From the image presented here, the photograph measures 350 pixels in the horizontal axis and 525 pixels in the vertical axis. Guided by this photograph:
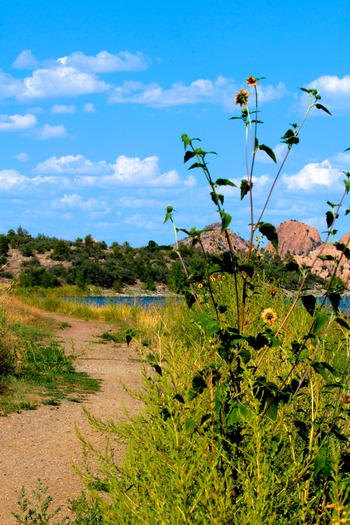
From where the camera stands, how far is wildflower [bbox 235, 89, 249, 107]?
348 centimetres

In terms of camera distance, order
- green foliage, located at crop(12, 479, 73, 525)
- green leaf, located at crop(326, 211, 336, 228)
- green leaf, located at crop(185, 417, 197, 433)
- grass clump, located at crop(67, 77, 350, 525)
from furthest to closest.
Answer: green foliage, located at crop(12, 479, 73, 525) → green leaf, located at crop(326, 211, 336, 228) → green leaf, located at crop(185, 417, 197, 433) → grass clump, located at crop(67, 77, 350, 525)

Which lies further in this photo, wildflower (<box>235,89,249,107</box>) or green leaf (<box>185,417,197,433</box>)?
wildflower (<box>235,89,249,107</box>)

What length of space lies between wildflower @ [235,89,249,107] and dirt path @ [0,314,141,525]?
1576 millimetres

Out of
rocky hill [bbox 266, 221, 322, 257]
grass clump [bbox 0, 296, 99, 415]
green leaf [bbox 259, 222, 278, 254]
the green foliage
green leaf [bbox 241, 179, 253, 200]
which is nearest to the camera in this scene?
green leaf [bbox 259, 222, 278, 254]

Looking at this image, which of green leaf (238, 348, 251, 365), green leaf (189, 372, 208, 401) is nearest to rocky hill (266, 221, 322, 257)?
green leaf (238, 348, 251, 365)

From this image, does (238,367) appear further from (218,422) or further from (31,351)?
(31,351)

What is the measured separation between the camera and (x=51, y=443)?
697cm

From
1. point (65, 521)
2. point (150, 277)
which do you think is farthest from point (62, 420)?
point (150, 277)

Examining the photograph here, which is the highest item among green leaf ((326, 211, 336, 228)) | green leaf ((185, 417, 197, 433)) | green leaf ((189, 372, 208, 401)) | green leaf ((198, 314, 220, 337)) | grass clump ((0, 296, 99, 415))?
green leaf ((326, 211, 336, 228))

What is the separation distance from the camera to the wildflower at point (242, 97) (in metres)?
3.48

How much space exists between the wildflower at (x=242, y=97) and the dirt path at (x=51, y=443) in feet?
5.17

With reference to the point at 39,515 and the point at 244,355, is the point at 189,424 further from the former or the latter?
the point at 39,515

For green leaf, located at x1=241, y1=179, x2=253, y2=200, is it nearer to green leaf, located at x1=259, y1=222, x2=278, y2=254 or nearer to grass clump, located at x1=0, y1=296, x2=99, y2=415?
green leaf, located at x1=259, y1=222, x2=278, y2=254

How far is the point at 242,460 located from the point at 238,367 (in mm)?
423
